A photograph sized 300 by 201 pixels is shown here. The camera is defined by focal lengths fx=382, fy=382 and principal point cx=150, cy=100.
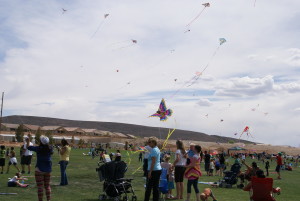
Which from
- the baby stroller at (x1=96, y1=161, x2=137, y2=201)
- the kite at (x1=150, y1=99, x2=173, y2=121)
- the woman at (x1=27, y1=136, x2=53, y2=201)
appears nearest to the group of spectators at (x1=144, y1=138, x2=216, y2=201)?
the baby stroller at (x1=96, y1=161, x2=137, y2=201)

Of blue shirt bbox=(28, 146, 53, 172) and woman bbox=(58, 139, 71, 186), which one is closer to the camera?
blue shirt bbox=(28, 146, 53, 172)

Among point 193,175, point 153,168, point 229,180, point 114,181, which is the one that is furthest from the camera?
point 229,180

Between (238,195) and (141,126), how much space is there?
159 meters

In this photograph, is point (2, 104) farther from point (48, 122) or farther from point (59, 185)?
point (48, 122)

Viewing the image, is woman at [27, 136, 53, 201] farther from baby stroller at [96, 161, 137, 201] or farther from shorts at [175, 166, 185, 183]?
shorts at [175, 166, 185, 183]

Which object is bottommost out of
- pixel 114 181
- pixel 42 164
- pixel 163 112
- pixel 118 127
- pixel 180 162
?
pixel 114 181

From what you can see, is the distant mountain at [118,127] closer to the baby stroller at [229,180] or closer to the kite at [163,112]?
the kite at [163,112]

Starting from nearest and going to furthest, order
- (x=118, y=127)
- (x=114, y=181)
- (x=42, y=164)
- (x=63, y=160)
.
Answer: (x=42, y=164), (x=114, y=181), (x=63, y=160), (x=118, y=127)

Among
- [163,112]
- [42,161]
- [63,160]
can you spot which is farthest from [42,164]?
[163,112]

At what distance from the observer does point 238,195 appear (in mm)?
11789

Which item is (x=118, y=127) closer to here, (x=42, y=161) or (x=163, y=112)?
(x=163, y=112)

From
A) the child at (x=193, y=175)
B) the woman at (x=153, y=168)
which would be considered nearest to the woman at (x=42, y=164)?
the woman at (x=153, y=168)

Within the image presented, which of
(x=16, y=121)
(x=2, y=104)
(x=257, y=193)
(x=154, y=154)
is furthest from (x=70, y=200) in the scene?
(x=16, y=121)

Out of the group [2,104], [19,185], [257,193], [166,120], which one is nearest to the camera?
[257,193]
